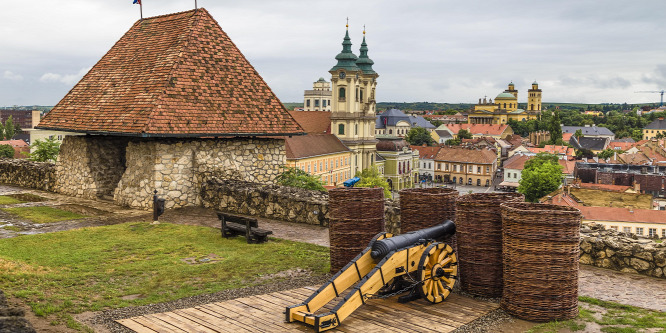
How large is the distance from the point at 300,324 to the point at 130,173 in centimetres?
956

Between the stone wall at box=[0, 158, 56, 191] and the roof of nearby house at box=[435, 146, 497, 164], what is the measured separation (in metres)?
97.4

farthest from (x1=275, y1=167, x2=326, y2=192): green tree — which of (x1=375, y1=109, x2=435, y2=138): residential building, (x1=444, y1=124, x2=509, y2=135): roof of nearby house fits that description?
(x1=444, y1=124, x2=509, y2=135): roof of nearby house

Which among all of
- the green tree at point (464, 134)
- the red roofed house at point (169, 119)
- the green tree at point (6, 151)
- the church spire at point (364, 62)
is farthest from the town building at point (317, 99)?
the red roofed house at point (169, 119)

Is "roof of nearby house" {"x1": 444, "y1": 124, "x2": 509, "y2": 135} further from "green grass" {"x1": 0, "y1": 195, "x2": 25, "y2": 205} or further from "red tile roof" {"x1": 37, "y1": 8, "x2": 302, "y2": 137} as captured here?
"green grass" {"x1": 0, "y1": 195, "x2": 25, "y2": 205}

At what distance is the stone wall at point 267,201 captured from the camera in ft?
42.2

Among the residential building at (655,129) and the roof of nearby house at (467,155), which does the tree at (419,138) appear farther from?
the residential building at (655,129)

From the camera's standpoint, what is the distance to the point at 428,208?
27.8ft

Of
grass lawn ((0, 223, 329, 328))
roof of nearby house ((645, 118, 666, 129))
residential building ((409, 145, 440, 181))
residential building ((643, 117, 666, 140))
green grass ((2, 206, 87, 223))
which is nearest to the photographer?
grass lawn ((0, 223, 329, 328))

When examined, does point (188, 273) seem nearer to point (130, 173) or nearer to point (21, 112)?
point (130, 173)

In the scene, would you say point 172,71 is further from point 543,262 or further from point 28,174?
point 543,262

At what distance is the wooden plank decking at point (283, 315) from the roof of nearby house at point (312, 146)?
65297 mm

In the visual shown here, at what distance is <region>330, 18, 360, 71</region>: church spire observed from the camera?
99.8 meters

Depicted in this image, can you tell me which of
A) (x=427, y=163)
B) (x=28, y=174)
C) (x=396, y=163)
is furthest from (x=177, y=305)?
(x=427, y=163)

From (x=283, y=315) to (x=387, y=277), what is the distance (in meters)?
1.24
